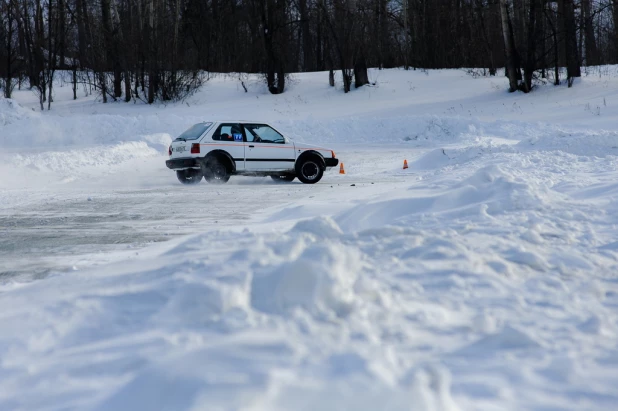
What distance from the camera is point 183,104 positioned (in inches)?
1624

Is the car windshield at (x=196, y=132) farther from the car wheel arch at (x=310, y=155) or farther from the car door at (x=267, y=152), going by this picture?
the car wheel arch at (x=310, y=155)

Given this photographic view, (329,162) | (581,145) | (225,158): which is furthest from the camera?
(329,162)

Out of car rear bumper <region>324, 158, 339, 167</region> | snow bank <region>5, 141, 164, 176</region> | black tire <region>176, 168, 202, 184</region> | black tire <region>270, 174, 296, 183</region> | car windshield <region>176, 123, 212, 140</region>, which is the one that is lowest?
black tire <region>270, 174, 296, 183</region>

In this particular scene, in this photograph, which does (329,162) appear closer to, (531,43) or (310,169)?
(310,169)

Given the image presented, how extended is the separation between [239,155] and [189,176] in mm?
1191

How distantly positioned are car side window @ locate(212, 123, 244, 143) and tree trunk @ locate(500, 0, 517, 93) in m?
22.5

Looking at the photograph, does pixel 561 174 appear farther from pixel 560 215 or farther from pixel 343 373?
pixel 343 373

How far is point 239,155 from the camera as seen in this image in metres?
16.7

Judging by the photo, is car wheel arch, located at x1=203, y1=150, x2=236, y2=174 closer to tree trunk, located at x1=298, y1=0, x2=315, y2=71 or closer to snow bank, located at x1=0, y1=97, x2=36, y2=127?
snow bank, located at x1=0, y1=97, x2=36, y2=127

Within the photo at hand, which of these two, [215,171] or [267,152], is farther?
[267,152]

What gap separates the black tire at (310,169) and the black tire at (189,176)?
2194mm

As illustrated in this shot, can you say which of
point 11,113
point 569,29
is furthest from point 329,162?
point 569,29

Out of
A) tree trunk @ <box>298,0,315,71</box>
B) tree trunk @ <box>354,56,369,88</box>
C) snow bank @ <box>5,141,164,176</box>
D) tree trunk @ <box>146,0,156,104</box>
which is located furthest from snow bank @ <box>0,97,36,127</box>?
tree trunk @ <box>298,0,315,71</box>

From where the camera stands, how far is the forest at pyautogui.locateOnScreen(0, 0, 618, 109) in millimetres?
38969
